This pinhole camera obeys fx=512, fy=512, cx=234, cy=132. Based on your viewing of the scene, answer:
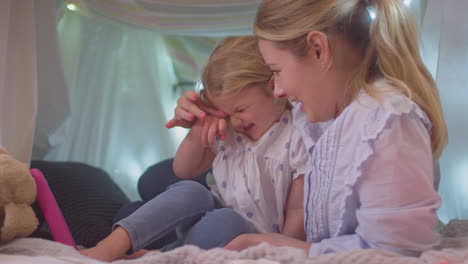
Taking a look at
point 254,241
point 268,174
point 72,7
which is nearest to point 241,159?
point 268,174

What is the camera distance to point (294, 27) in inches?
35.9

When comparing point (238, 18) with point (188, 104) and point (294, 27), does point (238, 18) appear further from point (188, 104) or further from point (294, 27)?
point (294, 27)

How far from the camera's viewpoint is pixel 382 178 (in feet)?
2.57

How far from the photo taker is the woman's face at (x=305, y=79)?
924mm

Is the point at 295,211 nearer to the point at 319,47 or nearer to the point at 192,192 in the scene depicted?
the point at 192,192

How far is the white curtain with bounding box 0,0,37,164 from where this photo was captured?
1186 mm

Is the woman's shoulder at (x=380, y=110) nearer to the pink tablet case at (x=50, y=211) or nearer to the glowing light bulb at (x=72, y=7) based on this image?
the pink tablet case at (x=50, y=211)

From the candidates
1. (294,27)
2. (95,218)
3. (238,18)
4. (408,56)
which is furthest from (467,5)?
(95,218)

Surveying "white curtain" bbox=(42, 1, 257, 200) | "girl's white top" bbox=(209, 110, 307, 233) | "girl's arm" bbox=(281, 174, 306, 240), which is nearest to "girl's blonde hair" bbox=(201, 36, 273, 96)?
"girl's white top" bbox=(209, 110, 307, 233)

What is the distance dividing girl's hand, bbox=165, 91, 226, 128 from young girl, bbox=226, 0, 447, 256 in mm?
228

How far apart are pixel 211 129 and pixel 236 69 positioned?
5.6 inches

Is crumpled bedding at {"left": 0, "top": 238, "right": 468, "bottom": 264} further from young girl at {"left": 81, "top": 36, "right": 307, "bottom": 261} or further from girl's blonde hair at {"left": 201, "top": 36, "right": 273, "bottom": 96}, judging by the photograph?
girl's blonde hair at {"left": 201, "top": 36, "right": 273, "bottom": 96}

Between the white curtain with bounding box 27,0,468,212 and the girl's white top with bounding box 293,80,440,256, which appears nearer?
the girl's white top with bounding box 293,80,440,256

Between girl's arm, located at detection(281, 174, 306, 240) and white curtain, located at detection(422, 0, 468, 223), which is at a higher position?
white curtain, located at detection(422, 0, 468, 223)
